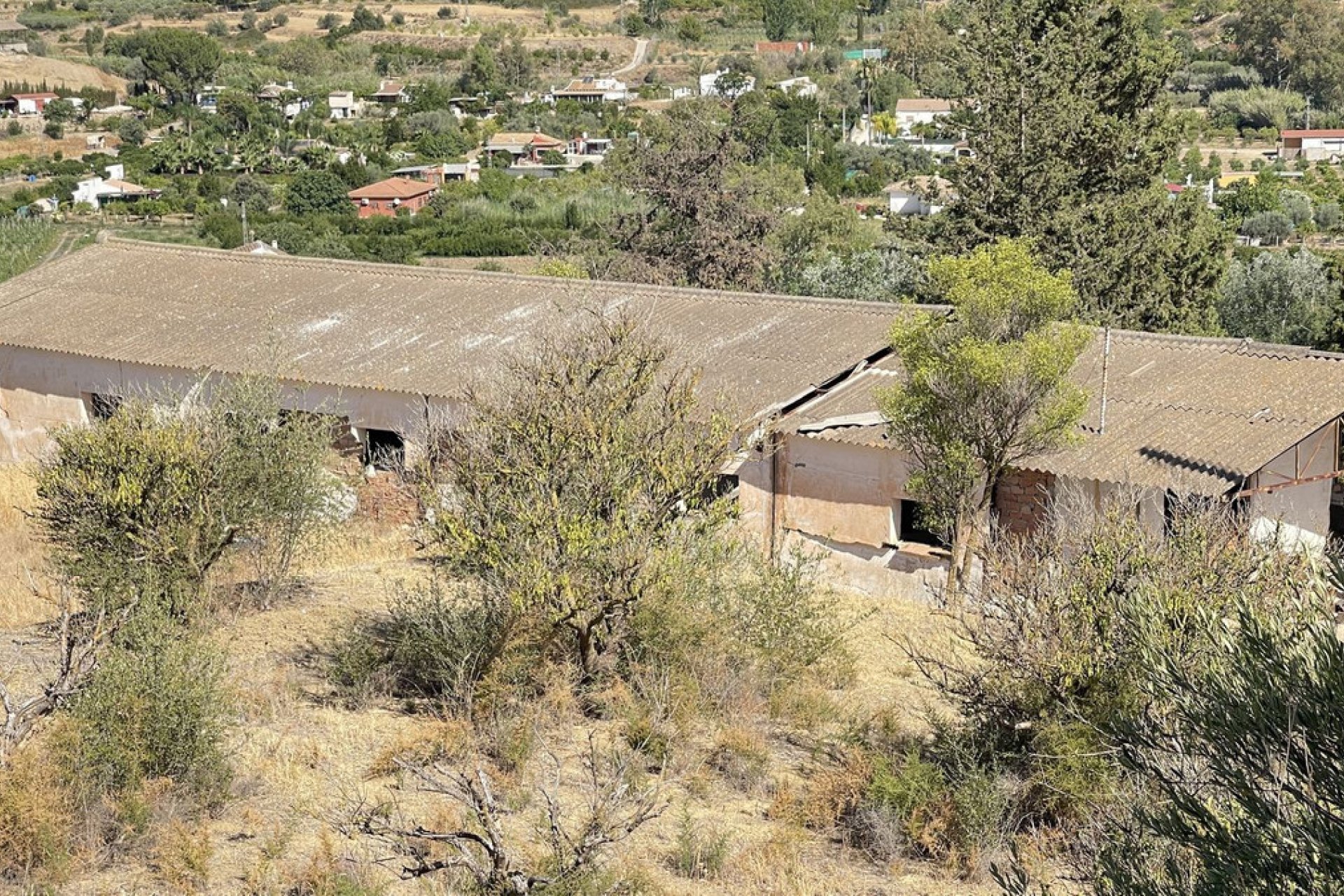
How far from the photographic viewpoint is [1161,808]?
7191mm

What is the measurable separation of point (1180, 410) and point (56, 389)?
16022 mm

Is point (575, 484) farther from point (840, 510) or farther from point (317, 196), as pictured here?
point (317, 196)

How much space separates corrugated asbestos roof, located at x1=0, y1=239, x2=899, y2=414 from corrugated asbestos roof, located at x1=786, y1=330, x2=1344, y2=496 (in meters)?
1.18

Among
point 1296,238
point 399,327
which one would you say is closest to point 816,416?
point 399,327

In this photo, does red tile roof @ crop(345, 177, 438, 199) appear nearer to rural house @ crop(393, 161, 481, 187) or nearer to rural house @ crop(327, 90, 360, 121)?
rural house @ crop(393, 161, 481, 187)

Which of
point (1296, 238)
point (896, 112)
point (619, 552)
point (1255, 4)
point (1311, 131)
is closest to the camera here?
point (619, 552)

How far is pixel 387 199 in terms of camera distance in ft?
216

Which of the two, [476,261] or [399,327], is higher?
[399,327]

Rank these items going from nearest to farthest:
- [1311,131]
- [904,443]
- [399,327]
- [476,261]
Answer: [904,443] < [399,327] < [476,261] < [1311,131]

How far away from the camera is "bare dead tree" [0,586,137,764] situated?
972cm

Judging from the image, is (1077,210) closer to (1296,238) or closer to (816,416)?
(816,416)

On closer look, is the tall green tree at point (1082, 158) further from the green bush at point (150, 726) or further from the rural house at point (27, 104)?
the rural house at point (27, 104)

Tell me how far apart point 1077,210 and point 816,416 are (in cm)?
1147

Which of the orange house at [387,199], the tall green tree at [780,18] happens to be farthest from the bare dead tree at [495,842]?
the tall green tree at [780,18]
